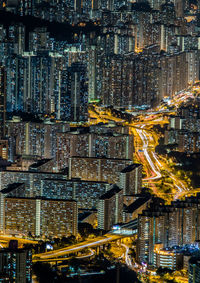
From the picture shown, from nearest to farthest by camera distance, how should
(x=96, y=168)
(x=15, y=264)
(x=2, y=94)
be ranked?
(x=15, y=264) < (x=96, y=168) < (x=2, y=94)

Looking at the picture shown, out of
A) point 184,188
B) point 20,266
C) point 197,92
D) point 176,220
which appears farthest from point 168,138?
point 20,266

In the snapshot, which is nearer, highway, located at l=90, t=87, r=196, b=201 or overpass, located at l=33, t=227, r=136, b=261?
overpass, located at l=33, t=227, r=136, b=261

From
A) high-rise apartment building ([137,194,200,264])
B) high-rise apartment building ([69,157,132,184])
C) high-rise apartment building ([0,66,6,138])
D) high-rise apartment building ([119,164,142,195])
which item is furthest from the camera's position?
high-rise apartment building ([0,66,6,138])

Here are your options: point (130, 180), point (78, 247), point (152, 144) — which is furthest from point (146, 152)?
point (78, 247)

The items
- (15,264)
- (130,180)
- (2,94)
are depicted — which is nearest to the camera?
(15,264)

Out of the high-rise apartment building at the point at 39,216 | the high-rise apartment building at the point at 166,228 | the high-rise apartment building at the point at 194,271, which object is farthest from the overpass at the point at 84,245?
the high-rise apartment building at the point at 194,271

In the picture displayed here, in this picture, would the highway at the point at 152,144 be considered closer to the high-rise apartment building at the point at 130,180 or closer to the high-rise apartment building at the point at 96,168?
A: the high-rise apartment building at the point at 130,180

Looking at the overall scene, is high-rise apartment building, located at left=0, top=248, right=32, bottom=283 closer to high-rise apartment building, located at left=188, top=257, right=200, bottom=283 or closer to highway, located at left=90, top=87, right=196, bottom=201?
high-rise apartment building, located at left=188, top=257, right=200, bottom=283

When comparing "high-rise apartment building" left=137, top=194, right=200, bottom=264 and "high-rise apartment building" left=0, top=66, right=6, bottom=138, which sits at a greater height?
"high-rise apartment building" left=0, top=66, right=6, bottom=138

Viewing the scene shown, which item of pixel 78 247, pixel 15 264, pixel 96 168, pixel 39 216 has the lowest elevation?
pixel 78 247

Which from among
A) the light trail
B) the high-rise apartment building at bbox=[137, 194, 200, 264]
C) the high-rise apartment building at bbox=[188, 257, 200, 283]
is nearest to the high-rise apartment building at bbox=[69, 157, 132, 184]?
the light trail

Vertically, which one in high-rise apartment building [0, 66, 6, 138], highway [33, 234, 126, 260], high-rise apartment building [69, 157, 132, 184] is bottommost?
highway [33, 234, 126, 260]

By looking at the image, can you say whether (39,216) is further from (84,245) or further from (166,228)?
(166,228)

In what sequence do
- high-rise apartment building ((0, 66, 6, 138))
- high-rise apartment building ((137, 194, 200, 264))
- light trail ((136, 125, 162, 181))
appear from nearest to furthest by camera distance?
1. high-rise apartment building ((137, 194, 200, 264))
2. light trail ((136, 125, 162, 181))
3. high-rise apartment building ((0, 66, 6, 138))
